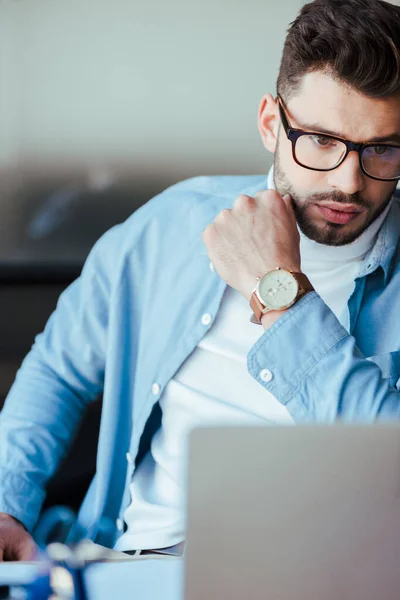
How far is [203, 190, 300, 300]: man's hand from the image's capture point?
123cm

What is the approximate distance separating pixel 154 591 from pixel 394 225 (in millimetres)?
912

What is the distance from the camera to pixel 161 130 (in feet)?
5.94

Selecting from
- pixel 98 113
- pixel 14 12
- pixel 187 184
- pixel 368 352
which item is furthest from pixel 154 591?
pixel 14 12

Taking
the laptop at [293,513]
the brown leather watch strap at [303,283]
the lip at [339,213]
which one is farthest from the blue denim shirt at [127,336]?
the laptop at [293,513]

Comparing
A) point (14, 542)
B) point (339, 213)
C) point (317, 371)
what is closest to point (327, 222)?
point (339, 213)

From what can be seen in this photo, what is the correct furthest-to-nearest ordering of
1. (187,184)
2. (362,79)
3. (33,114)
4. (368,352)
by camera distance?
(33,114), (187,184), (368,352), (362,79)

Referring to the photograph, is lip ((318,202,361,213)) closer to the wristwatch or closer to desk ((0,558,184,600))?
the wristwatch

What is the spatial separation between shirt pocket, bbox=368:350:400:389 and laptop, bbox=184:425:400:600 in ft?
2.29

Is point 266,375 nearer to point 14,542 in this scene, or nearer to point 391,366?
point 391,366

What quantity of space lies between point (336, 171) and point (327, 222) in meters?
0.10

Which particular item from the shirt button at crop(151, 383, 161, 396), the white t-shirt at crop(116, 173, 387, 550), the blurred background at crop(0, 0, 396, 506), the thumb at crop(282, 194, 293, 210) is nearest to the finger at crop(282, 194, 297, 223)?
the thumb at crop(282, 194, 293, 210)

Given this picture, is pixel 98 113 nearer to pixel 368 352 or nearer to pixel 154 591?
pixel 368 352

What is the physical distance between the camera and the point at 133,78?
1768mm

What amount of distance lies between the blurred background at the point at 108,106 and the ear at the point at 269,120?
0.31 meters
